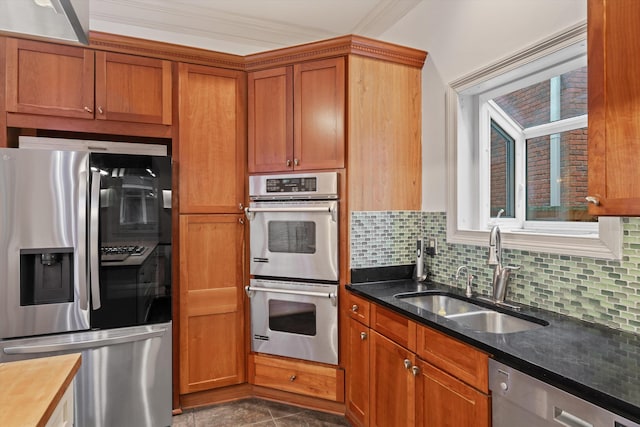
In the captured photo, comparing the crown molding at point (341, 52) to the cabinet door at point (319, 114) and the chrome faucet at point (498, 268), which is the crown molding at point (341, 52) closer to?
the cabinet door at point (319, 114)

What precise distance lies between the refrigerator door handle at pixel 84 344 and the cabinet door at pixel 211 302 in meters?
0.26

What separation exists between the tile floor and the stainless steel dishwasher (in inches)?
54.7

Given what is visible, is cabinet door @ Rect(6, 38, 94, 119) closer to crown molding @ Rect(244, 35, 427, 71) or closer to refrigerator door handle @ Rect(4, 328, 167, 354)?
crown molding @ Rect(244, 35, 427, 71)

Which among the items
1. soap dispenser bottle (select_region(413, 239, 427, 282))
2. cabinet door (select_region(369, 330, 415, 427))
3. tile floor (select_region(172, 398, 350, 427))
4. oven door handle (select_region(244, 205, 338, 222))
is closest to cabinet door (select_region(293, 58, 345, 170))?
oven door handle (select_region(244, 205, 338, 222))

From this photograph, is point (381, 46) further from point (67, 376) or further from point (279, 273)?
point (67, 376)

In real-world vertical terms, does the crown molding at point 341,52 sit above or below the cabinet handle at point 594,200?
above

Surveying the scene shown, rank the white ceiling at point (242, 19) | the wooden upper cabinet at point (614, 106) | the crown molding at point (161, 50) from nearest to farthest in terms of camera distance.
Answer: the wooden upper cabinet at point (614, 106), the crown molding at point (161, 50), the white ceiling at point (242, 19)

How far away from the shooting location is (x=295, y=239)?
2.49 meters

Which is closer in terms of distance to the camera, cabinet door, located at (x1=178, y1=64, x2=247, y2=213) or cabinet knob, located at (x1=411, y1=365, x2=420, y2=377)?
cabinet knob, located at (x1=411, y1=365, x2=420, y2=377)

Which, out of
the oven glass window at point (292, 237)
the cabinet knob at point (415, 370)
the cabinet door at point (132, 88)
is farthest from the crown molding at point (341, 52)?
the cabinet knob at point (415, 370)

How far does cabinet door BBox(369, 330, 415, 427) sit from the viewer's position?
5.63ft

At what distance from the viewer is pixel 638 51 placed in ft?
3.44

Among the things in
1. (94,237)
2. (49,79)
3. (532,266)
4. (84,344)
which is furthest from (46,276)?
(532,266)

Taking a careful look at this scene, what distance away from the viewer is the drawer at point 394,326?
170 cm
